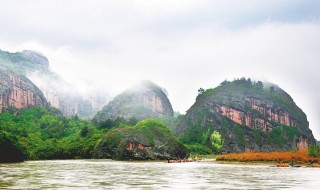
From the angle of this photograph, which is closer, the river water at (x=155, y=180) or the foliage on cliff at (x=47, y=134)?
the river water at (x=155, y=180)

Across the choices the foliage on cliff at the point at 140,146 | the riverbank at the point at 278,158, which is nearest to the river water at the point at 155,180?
the riverbank at the point at 278,158

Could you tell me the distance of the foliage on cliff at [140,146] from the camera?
90.8m

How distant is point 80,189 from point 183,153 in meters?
79.6

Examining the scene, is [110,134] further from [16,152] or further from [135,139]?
[16,152]

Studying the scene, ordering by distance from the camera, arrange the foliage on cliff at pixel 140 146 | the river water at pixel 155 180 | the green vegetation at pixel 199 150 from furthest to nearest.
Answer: the green vegetation at pixel 199 150 < the foliage on cliff at pixel 140 146 < the river water at pixel 155 180

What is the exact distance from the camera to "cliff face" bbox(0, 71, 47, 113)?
168 metres

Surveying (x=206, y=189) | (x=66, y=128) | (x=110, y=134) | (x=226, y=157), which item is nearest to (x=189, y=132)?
(x=66, y=128)

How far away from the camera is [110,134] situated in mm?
104312

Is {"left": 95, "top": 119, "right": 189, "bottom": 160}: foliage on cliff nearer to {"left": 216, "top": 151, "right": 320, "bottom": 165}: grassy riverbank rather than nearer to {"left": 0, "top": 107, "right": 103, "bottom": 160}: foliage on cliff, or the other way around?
{"left": 0, "top": 107, "right": 103, "bottom": 160}: foliage on cliff

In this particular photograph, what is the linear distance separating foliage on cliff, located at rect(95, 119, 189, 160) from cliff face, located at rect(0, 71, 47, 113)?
81.4m

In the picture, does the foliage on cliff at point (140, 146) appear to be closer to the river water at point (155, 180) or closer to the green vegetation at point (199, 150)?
the river water at point (155, 180)

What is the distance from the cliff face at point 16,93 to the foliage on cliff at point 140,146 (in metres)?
81.4

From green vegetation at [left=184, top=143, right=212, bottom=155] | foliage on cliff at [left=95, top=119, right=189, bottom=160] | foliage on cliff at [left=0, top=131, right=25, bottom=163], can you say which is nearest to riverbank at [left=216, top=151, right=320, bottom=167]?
foliage on cliff at [left=95, top=119, right=189, bottom=160]

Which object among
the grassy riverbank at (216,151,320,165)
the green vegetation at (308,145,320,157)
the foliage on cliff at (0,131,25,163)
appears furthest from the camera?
the foliage on cliff at (0,131,25,163)
